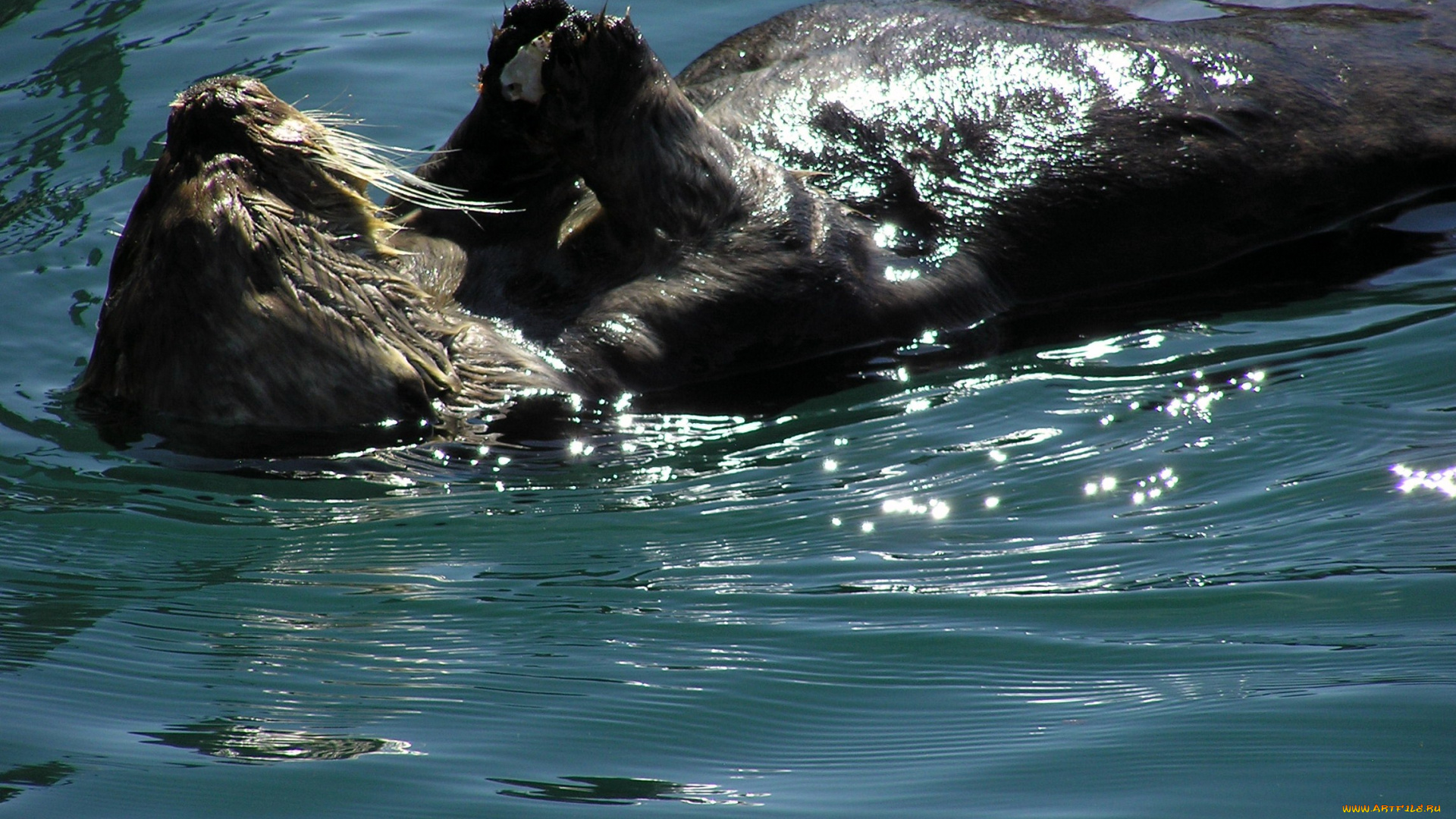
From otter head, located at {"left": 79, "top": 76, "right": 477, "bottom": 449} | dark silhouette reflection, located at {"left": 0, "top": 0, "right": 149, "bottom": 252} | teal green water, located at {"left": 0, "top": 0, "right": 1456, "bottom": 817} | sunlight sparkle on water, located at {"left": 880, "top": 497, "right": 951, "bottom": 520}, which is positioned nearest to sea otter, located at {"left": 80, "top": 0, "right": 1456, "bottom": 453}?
otter head, located at {"left": 79, "top": 76, "right": 477, "bottom": 449}

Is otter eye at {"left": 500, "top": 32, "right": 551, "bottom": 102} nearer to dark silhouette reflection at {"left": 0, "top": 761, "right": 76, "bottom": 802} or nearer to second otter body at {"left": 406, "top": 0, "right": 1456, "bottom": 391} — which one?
second otter body at {"left": 406, "top": 0, "right": 1456, "bottom": 391}

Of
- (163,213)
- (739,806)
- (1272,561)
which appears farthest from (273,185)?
(1272,561)

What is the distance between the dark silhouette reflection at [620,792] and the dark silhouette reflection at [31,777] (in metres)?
0.66

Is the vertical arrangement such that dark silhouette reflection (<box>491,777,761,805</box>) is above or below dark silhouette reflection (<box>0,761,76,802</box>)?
below

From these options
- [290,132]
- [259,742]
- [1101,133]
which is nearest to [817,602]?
[259,742]

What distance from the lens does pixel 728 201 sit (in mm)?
4027

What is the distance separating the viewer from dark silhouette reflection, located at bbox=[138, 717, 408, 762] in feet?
7.71

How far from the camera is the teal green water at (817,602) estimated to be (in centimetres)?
233

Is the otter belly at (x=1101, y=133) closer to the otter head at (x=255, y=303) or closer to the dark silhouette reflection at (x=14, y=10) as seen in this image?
the otter head at (x=255, y=303)

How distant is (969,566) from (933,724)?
2.12 ft

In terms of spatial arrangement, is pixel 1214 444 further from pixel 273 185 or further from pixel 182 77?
pixel 182 77

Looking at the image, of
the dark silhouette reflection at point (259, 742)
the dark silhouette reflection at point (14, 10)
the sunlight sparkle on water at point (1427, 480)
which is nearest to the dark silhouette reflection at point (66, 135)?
the dark silhouette reflection at point (14, 10)

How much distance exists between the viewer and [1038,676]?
267cm

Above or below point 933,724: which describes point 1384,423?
above
